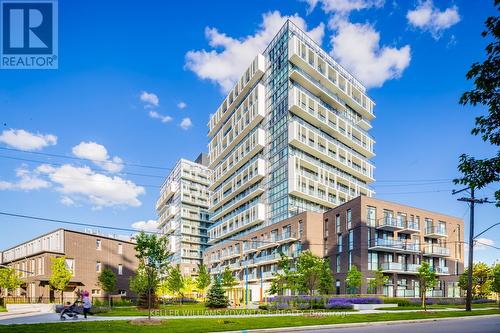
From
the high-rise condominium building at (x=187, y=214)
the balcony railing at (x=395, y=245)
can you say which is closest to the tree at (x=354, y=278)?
the balcony railing at (x=395, y=245)

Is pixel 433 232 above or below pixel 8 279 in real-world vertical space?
above

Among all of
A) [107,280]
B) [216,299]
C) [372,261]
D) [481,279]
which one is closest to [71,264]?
[107,280]

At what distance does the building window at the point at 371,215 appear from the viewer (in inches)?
2197

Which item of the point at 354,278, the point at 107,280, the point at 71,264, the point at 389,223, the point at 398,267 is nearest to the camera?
the point at 354,278

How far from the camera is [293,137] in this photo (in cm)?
6844

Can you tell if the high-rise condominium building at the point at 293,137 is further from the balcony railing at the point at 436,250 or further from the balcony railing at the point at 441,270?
the balcony railing at the point at 441,270

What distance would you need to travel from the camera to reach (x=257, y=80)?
84312 mm

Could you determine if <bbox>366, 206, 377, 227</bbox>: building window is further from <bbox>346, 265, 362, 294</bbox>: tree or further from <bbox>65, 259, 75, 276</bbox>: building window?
<bbox>65, 259, 75, 276</bbox>: building window

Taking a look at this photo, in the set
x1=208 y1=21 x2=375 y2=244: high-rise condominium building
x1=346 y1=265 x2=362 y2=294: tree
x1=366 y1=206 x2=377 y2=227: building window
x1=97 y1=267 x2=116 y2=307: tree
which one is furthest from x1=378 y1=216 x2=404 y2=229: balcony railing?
x1=97 y1=267 x2=116 y2=307: tree

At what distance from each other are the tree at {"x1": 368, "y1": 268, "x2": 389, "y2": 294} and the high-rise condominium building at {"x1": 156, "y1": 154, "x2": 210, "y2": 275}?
77440 millimetres

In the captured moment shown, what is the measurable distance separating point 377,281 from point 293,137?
27.4 m

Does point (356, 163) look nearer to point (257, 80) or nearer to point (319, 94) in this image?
point (319, 94)

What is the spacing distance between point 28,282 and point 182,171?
7163 cm

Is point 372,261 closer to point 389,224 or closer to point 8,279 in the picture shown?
point 389,224
